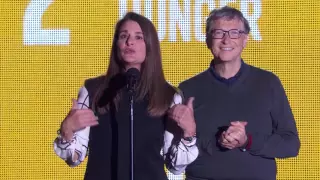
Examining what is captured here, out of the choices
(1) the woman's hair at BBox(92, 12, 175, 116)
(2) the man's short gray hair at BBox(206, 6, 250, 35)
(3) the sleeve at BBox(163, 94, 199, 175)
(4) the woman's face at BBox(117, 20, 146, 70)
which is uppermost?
(2) the man's short gray hair at BBox(206, 6, 250, 35)

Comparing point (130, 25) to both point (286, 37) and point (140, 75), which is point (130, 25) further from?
point (286, 37)

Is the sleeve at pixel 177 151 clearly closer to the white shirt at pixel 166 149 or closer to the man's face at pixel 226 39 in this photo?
the white shirt at pixel 166 149

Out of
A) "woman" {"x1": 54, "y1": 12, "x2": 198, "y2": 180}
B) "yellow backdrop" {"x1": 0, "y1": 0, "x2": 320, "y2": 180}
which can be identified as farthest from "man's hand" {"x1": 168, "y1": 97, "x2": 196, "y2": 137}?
"yellow backdrop" {"x1": 0, "y1": 0, "x2": 320, "y2": 180}

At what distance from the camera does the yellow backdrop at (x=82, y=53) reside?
322 centimetres

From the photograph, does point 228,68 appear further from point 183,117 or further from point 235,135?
point 183,117

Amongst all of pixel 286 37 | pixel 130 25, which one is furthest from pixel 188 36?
pixel 130 25

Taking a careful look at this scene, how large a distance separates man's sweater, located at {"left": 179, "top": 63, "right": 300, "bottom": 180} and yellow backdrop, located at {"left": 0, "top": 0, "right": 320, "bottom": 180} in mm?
780

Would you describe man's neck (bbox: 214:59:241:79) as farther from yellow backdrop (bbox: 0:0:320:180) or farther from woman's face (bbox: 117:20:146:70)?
yellow backdrop (bbox: 0:0:320:180)

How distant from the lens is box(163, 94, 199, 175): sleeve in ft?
7.11

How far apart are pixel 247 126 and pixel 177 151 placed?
0.38 meters

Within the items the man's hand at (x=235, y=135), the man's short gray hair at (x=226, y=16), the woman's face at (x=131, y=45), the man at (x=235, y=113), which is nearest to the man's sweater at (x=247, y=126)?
the man at (x=235, y=113)

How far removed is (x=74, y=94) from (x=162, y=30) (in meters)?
0.62

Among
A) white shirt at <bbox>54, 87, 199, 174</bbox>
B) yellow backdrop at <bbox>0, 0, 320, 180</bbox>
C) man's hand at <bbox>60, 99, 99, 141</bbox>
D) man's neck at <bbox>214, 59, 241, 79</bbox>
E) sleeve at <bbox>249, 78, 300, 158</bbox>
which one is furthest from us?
yellow backdrop at <bbox>0, 0, 320, 180</bbox>

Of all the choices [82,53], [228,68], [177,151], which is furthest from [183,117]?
[82,53]
